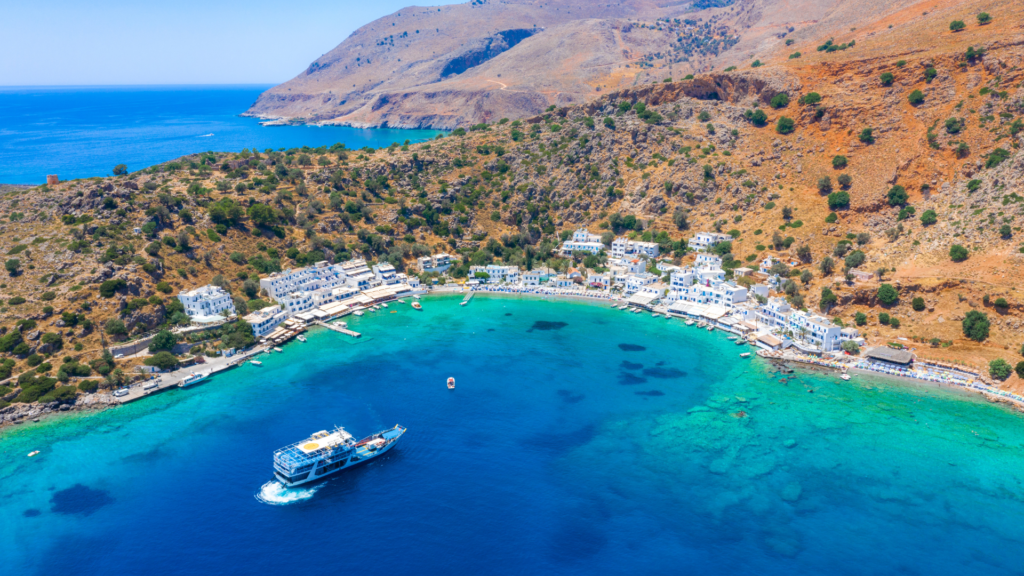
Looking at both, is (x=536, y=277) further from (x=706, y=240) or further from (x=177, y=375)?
(x=177, y=375)

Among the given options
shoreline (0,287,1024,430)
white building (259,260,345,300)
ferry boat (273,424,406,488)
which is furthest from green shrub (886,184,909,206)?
white building (259,260,345,300)

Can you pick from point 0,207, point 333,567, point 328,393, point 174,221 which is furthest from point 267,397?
point 0,207

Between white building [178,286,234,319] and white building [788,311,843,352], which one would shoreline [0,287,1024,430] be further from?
white building [178,286,234,319]

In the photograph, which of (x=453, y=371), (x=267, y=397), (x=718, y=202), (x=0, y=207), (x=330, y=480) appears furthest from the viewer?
(x=718, y=202)

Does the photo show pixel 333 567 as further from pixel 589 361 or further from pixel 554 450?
pixel 589 361

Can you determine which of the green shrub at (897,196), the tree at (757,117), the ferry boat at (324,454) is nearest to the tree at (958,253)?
the green shrub at (897,196)

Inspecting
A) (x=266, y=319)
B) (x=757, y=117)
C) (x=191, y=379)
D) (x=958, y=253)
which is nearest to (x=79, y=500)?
(x=191, y=379)

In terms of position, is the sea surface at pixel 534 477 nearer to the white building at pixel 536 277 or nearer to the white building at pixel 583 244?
the white building at pixel 536 277
